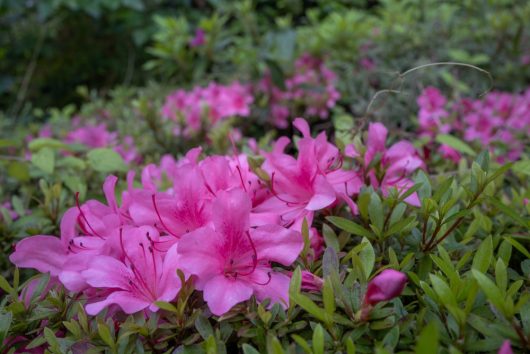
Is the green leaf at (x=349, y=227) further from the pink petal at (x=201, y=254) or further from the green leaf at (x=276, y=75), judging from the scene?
the green leaf at (x=276, y=75)

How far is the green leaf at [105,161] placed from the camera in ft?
4.13

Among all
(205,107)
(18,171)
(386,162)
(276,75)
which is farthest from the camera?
(276,75)

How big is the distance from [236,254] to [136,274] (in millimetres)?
143

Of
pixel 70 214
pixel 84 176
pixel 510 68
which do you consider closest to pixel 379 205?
pixel 70 214

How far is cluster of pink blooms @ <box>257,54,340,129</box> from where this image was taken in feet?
8.05

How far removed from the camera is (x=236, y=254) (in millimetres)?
687

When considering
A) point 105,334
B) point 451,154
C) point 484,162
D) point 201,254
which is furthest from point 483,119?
point 105,334

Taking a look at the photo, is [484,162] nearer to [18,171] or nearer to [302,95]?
[18,171]

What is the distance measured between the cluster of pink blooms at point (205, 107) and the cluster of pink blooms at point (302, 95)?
0.14 metres

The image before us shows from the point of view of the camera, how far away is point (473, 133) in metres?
1.85

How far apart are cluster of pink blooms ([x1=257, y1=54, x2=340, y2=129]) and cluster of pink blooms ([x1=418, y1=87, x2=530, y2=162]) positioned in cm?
56

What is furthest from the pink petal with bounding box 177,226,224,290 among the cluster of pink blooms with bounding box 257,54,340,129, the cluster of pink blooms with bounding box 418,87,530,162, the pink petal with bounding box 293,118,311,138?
the cluster of pink blooms with bounding box 257,54,340,129

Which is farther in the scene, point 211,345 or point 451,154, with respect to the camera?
point 451,154

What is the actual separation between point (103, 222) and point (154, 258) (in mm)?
129
